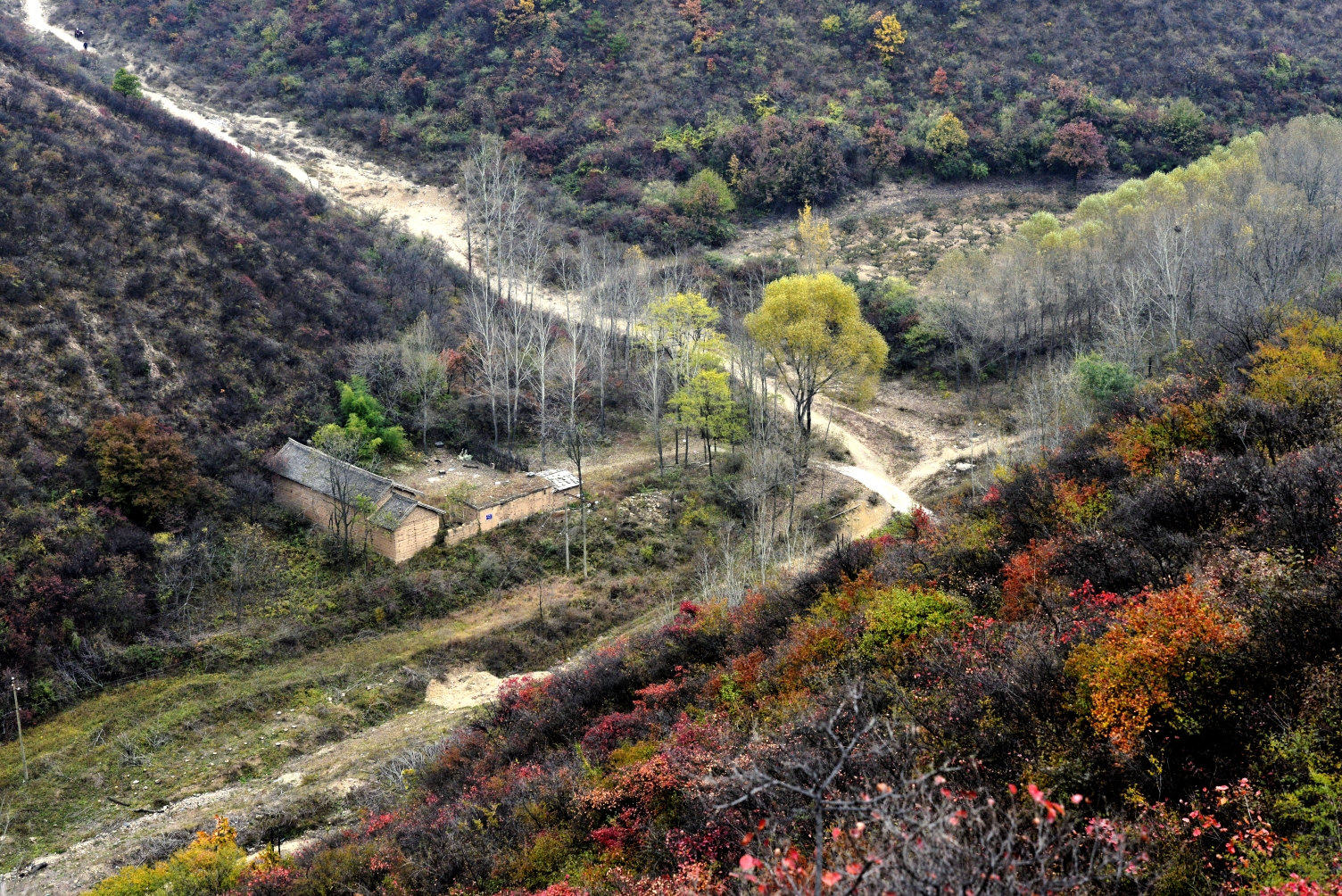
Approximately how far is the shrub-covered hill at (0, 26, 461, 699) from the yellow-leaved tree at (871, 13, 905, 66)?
41.7 m

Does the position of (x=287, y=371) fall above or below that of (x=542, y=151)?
below

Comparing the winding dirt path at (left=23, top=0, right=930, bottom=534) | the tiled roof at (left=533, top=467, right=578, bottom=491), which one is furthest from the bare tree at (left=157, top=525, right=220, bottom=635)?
the winding dirt path at (left=23, top=0, right=930, bottom=534)

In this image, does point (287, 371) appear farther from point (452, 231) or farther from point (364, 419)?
point (452, 231)

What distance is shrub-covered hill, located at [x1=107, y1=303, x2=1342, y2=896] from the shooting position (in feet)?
24.2

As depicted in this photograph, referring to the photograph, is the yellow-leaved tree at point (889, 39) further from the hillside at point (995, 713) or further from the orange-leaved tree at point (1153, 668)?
the orange-leaved tree at point (1153, 668)

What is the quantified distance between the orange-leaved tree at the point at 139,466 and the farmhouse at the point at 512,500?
838cm

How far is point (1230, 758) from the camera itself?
29.2 ft

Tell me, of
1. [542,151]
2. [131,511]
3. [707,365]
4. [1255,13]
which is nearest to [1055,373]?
[707,365]

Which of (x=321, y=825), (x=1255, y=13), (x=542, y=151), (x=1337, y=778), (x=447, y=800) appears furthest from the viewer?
(x=1255, y=13)

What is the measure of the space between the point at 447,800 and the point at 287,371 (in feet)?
73.4

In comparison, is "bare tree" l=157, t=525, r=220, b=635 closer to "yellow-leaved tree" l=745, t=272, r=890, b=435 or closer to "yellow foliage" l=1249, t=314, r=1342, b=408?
"yellow-leaved tree" l=745, t=272, r=890, b=435

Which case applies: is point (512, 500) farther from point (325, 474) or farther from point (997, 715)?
point (997, 715)

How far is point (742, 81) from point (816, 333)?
38.4m

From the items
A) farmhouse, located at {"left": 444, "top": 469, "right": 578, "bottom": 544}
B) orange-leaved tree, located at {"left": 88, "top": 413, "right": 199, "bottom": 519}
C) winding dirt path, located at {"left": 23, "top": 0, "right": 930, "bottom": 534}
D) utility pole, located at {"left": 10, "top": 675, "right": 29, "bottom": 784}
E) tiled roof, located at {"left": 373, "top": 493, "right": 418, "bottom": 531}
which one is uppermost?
winding dirt path, located at {"left": 23, "top": 0, "right": 930, "bottom": 534}
